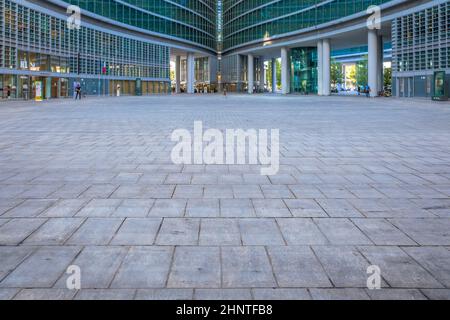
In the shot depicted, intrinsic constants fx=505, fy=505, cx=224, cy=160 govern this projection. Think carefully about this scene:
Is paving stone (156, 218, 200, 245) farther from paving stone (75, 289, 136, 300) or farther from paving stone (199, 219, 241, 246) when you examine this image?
paving stone (75, 289, 136, 300)

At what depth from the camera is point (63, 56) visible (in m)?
59.9

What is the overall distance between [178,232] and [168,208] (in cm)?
117

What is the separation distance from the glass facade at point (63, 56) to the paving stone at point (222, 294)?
46.8 meters

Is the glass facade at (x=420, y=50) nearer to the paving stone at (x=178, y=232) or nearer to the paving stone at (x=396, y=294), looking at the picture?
the paving stone at (x=178, y=232)

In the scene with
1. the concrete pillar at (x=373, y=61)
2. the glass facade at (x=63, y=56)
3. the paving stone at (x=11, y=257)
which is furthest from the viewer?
the concrete pillar at (x=373, y=61)

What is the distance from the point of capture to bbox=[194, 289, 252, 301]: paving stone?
3.71 m

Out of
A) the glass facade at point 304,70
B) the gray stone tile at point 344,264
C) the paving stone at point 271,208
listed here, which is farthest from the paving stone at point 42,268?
the glass facade at point 304,70

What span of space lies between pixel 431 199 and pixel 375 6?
5487cm

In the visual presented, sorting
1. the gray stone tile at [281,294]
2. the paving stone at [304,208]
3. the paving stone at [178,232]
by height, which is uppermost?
the paving stone at [304,208]

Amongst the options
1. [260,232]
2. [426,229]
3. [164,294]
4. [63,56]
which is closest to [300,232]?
[260,232]

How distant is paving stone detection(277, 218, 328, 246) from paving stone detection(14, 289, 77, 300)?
2.28 metres

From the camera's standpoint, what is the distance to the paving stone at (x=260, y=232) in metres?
5.22

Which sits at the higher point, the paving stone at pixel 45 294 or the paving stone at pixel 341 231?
the paving stone at pixel 341 231

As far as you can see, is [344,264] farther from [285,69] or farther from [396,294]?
A: [285,69]
